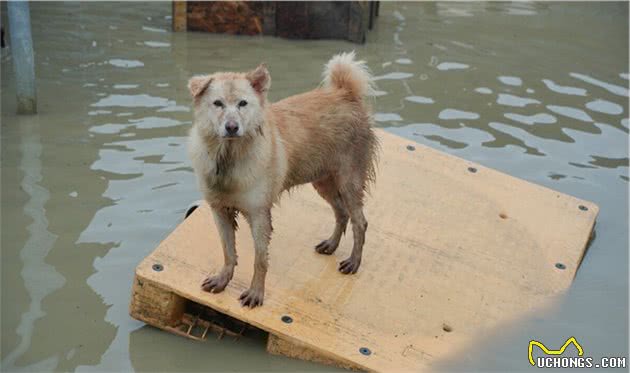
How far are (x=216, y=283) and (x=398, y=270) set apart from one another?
3.65 feet

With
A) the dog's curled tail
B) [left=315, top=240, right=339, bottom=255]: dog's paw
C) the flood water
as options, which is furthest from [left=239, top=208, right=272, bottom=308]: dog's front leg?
the dog's curled tail

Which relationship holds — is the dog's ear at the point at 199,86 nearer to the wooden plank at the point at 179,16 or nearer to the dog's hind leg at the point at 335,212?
the dog's hind leg at the point at 335,212

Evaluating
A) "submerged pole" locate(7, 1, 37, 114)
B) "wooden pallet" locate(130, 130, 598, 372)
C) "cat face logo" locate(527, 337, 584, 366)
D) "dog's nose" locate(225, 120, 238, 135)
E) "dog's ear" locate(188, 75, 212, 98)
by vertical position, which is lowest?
"cat face logo" locate(527, 337, 584, 366)

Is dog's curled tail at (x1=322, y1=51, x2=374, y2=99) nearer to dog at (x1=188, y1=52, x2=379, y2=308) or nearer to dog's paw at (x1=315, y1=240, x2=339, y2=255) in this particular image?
dog at (x1=188, y1=52, x2=379, y2=308)

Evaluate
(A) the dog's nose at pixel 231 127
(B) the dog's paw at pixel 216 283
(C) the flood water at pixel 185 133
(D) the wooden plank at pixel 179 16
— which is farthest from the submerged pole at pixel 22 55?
(A) the dog's nose at pixel 231 127

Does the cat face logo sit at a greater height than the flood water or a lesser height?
lesser

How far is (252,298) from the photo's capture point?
4.12m

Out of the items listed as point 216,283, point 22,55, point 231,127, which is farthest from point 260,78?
point 22,55

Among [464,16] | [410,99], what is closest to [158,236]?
[410,99]

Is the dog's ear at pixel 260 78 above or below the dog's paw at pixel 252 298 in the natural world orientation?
above

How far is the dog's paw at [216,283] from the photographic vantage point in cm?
418

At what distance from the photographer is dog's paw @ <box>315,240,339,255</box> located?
186 inches

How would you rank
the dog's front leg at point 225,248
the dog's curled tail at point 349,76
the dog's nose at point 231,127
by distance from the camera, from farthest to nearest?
the dog's curled tail at point 349,76 < the dog's front leg at point 225,248 < the dog's nose at point 231,127

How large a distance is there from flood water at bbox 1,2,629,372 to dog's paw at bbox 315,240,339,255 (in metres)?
0.76
